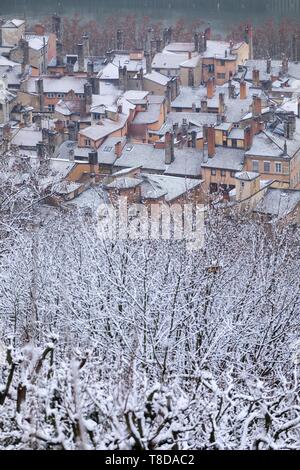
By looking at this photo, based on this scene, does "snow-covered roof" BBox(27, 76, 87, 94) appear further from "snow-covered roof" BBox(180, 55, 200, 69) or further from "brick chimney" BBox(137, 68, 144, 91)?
"snow-covered roof" BBox(180, 55, 200, 69)

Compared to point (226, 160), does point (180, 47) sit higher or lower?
lower

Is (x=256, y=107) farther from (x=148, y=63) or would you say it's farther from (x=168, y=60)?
(x=168, y=60)

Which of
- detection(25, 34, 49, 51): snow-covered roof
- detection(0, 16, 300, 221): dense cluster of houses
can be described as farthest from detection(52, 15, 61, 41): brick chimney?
detection(25, 34, 49, 51): snow-covered roof

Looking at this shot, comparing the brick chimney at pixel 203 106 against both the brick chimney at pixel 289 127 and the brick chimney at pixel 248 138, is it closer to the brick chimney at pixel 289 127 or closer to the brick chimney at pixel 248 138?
the brick chimney at pixel 289 127

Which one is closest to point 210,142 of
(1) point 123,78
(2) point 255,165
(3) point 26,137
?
(2) point 255,165

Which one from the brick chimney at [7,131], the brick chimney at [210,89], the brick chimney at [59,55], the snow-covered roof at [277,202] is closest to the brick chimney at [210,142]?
the snow-covered roof at [277,202]
